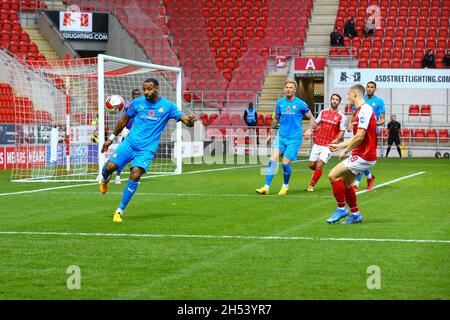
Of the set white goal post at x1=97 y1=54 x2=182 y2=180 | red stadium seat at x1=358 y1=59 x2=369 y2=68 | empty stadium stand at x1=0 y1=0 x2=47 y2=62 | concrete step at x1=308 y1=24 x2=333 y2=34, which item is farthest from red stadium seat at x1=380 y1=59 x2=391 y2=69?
empty stadium stand at x1=0 y1=0 x2=47 y2=62

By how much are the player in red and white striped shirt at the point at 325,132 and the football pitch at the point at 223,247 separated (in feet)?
3.22

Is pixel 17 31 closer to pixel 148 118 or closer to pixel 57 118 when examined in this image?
pixel 57 118

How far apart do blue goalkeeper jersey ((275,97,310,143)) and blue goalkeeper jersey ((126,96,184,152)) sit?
5.08 meters

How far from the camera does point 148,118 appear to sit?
1327cm

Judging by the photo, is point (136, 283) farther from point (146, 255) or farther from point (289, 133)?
point (289, 133)

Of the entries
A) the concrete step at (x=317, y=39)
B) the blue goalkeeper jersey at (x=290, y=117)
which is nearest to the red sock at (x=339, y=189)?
the blue goalkeeper jersey at (x=290, y=117)

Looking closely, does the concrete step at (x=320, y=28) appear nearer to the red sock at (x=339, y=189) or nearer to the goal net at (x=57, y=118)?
the goal net at (x=57, y=118)

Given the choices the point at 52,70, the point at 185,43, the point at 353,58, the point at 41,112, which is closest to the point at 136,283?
the point at 52,70

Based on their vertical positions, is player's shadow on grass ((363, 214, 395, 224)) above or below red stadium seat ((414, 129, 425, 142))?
below

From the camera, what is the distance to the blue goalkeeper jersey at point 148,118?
13203 millimetres

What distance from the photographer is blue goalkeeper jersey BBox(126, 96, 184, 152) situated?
43.3 feet

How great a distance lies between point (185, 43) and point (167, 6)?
10.3ft

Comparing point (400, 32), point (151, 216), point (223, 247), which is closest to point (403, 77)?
point (400, 32)

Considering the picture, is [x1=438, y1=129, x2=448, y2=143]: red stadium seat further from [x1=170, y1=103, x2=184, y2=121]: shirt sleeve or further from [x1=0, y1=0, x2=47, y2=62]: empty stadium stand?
[x1=170, y1=103, x2=184, y2=121]: shirt sleeve
